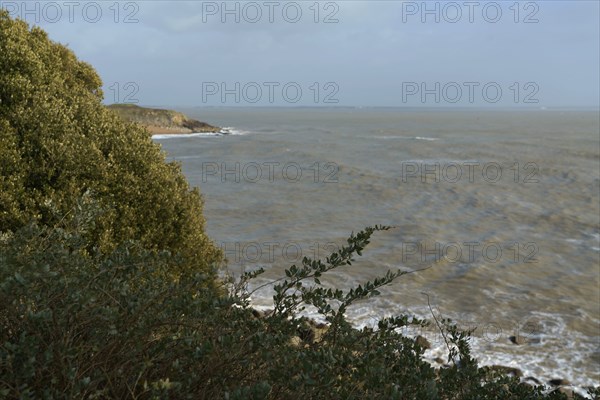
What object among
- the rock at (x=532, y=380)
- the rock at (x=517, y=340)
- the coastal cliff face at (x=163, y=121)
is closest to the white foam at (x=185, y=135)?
the coastal cliff face at (x=163, y=121)

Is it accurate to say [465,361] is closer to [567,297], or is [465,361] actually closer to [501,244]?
[567,297]

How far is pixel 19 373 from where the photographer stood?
3320mm

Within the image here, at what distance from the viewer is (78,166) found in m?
9.51

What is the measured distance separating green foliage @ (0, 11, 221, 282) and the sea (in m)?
1.93

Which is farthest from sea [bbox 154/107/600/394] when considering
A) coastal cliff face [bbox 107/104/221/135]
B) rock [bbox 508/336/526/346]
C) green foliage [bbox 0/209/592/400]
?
coastal cliff face [bbox 107/104/221/135]

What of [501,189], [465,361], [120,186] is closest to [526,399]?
[465,361]

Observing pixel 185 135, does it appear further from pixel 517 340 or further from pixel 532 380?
pixel 532 380

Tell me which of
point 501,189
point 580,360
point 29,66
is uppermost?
point 29,66

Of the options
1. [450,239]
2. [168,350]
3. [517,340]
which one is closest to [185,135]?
[450,239]

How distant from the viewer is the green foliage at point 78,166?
9133 millimetres

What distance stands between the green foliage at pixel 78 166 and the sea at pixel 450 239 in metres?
1.93

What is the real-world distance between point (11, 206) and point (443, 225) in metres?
23.5

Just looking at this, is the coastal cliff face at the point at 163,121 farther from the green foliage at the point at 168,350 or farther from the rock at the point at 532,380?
the green foliage at the point at 168,350

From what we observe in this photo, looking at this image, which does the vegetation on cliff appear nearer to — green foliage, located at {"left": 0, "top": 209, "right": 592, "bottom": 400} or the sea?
green foliage, located at {"left": 0, "top": 209, "right": 592, "bottom": 400}
